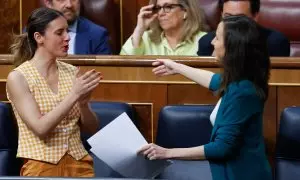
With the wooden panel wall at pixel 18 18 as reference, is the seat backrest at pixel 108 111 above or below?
below

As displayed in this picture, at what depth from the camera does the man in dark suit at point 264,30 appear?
1.71 metres

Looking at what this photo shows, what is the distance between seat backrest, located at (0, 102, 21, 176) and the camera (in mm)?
1507

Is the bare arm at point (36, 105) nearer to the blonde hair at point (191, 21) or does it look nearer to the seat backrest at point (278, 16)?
the blonde hair at point (191, 21)

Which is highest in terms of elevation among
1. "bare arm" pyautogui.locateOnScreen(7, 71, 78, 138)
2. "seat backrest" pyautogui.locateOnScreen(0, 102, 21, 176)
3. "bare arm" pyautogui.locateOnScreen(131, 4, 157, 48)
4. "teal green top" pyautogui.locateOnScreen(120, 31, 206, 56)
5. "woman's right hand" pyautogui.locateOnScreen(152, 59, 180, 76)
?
"bare arm" pyautogui.locateOnScreen(131, 4, 157, 48)

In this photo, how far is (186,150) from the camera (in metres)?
1.21

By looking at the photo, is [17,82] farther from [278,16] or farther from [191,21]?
[278,16]

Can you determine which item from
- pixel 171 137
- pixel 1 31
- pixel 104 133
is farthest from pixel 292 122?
pixel 1 31

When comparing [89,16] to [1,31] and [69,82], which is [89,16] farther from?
[69,82]

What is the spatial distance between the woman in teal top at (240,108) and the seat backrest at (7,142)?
1.45 ft

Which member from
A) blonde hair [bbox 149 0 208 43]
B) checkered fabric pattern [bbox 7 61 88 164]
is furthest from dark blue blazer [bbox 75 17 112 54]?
checkered fabric pattern [bbox 7 61 88 164]

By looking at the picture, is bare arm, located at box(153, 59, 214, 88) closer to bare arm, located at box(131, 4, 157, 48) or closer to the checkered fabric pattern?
the checkered fabric pattern

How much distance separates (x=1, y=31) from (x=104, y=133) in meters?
0.94

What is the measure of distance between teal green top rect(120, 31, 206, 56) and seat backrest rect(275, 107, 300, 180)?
391 mm

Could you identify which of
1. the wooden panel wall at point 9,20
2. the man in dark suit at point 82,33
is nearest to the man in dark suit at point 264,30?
the man in dark suit at point 82,33
